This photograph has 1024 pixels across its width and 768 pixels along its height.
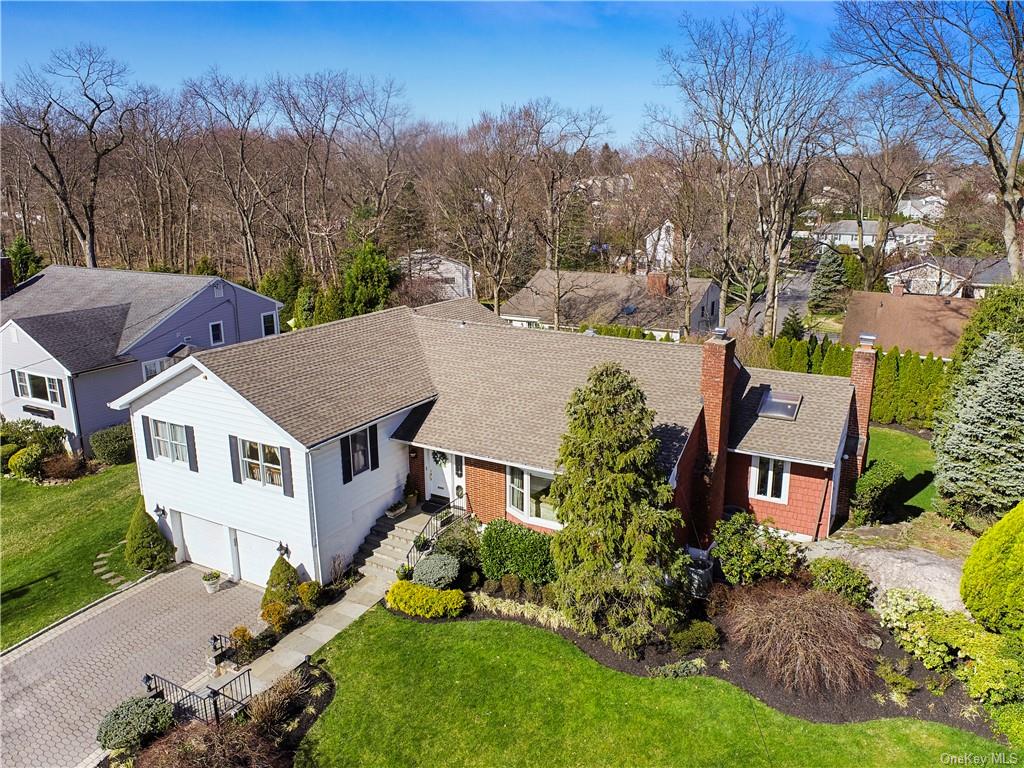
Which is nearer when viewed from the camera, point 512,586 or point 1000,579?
point 1000,579

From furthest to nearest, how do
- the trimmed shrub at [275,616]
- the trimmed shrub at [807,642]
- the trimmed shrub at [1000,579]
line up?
the trimmed shrub at [275,616]
the trimmed shrub at [1000,579]
the trimmed shrub at [807,642]

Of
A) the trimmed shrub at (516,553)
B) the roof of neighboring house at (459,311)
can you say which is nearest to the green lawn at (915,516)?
the trimmed shrub at (516,553)

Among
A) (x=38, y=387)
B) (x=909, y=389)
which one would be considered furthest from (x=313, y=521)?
(x=909, y=389)

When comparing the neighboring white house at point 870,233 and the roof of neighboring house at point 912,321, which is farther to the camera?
the neighboring white house at point 870,233

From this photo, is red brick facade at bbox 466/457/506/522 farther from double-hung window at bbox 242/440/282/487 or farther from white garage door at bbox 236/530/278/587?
white garage door at bbox 236/530/278/587

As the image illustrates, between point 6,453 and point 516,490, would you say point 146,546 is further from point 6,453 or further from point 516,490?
point 6,453

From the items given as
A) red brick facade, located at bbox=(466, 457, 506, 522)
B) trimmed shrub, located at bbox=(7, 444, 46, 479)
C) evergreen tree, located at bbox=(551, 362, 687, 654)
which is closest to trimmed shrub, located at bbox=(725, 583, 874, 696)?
evergreen tree, located at bbox=(551, 362, 687, 654)

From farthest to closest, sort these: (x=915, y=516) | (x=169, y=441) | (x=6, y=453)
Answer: (x=6, y=453) → (x=915, y=516) → (x=169, y=441)

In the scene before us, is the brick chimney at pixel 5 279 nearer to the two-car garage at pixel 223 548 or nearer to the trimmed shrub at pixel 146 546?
the trimmed shrub at pixel 146 546
